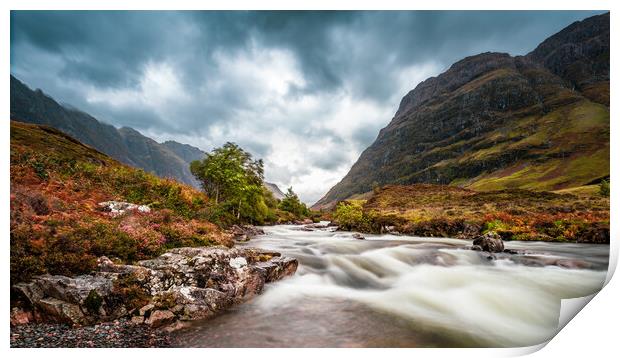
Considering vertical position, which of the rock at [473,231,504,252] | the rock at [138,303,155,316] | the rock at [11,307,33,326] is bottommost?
the rock at [473,231,504,252]

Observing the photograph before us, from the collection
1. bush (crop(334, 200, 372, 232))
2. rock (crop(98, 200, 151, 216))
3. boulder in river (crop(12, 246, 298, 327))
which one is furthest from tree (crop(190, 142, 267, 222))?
boulder in river (crop(12, 246, 298, 327))

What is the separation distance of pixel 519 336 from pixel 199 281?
7.77 metres

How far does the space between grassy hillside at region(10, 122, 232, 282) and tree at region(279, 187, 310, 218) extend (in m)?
54.9

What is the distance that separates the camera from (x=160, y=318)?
5621 millimetres

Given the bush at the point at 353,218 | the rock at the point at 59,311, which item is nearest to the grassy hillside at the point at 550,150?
the bush at the point at 353,218

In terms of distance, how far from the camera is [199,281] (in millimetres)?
7016

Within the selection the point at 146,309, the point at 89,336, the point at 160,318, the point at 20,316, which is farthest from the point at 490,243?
the point at 20,316

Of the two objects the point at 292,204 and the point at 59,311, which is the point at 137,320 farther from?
the point at 292,204

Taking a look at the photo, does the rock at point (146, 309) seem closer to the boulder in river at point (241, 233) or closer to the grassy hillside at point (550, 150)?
the boulder in river at point (241, 233)

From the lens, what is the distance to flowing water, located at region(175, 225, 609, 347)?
5.81 meters

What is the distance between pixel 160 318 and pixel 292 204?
217ft

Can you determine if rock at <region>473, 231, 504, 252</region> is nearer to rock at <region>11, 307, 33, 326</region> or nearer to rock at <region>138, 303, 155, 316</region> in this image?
rock at <region>138, 303, 155, 316</region>

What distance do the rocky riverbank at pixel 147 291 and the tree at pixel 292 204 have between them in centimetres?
6214
